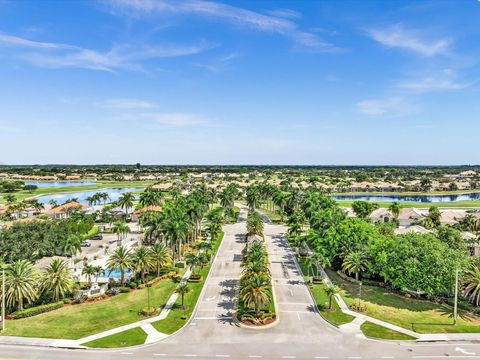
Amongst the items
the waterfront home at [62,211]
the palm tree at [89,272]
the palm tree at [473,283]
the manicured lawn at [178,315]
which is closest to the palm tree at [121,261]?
the palm tree at [89,272]

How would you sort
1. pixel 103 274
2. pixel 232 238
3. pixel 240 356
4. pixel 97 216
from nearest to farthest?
pixel 240 356
pixel 103 274
pixel 232 238
pixel 97 216

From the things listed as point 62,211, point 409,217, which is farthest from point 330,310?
point 62,211

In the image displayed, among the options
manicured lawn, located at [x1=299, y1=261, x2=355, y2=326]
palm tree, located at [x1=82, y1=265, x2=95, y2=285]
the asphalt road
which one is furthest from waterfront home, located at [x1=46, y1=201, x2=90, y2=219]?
manicured lawn, located at [x1=299, y1=261, x2=355, y2=326]

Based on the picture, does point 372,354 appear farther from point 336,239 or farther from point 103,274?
point 103,274

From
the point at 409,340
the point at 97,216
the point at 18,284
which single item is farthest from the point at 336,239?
the point at 97,216

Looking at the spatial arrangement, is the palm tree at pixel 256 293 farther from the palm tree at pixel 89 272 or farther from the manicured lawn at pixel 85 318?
the palm tree at pixel 89 272

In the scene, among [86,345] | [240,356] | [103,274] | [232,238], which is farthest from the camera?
[232,238]
